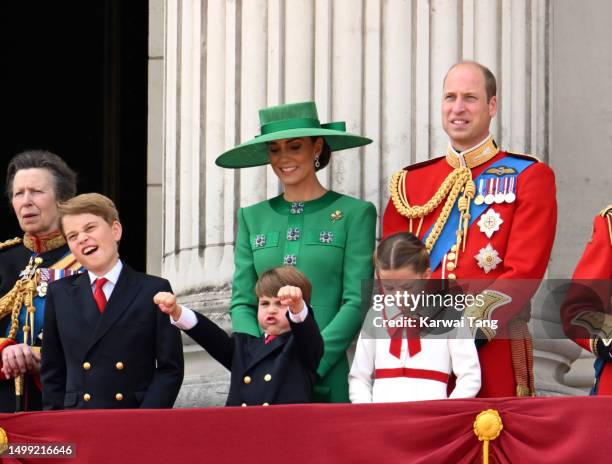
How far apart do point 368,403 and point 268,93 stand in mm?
2618

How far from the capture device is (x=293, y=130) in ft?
25.4

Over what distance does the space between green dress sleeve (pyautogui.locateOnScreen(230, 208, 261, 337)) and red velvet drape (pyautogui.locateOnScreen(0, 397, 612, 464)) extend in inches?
37.9

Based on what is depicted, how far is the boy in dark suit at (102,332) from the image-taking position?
711 cm

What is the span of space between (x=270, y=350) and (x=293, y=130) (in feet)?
3.36

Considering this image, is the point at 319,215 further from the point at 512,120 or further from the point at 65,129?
the point at 65,129

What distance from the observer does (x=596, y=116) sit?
32.6 ft

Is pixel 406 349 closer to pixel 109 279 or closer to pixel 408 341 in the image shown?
pixel 408 341

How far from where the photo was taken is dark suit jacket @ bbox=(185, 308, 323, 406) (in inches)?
279

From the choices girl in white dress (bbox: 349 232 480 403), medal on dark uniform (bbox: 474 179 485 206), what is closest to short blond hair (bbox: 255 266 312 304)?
girl in white dress (bbox: 349 232 480 403)

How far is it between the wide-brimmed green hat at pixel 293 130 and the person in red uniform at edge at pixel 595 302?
1.25m

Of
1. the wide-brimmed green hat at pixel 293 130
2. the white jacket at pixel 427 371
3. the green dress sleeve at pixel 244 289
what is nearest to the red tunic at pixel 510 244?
the white jacket at pixel 427 371

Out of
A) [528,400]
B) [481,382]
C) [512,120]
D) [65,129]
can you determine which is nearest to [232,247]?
[512,120]

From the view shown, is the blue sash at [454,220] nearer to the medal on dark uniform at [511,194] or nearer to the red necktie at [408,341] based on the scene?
the medal on dark uniform at [511,194]

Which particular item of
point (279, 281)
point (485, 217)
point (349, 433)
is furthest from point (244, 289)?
point (349, 433)
